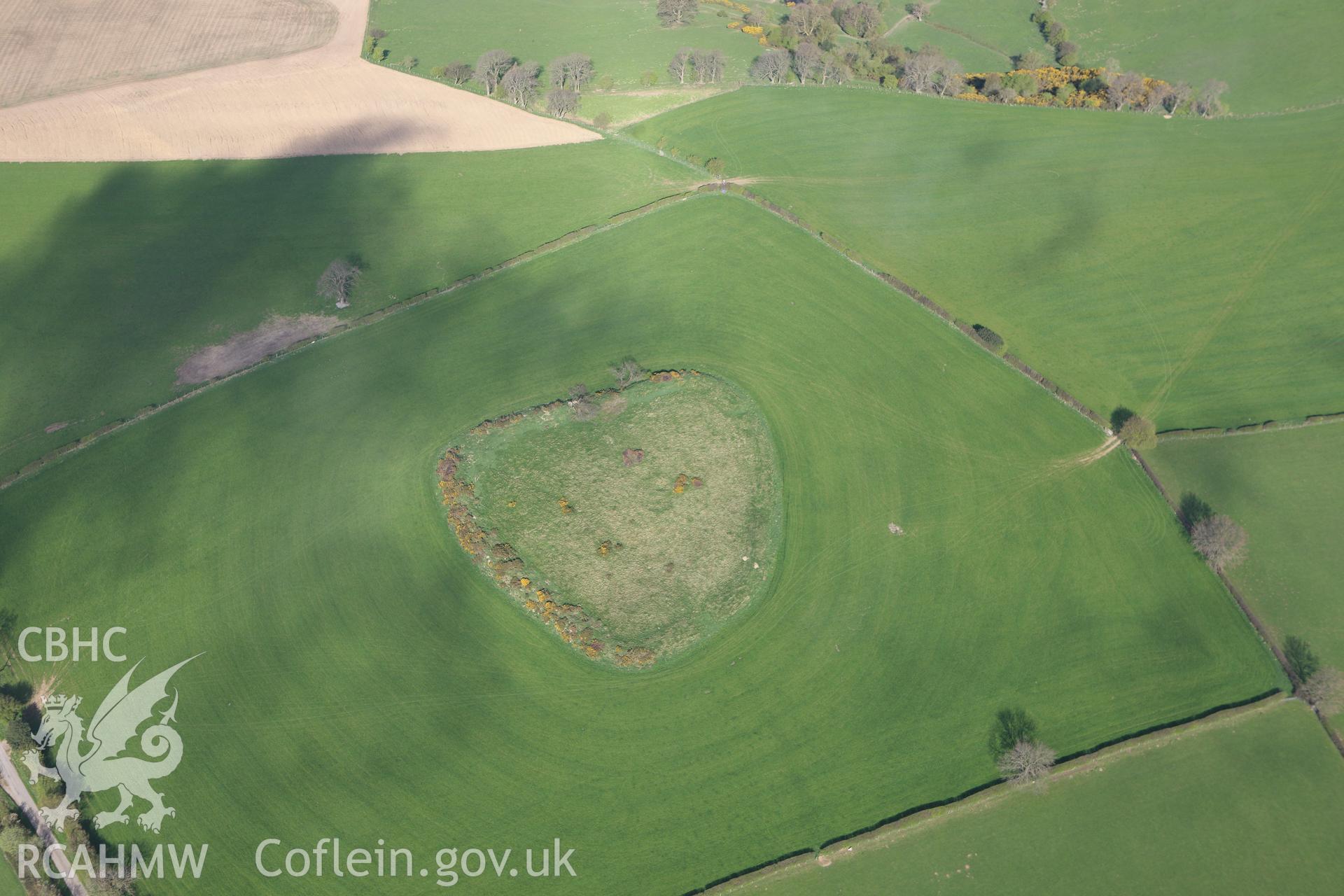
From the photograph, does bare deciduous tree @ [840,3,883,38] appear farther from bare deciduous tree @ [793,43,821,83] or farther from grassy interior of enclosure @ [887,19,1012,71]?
bare deciduous tree @ [793,43,821,83]

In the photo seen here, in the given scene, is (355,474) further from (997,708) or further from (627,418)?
(997,708)

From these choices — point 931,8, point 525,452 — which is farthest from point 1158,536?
point 931,8

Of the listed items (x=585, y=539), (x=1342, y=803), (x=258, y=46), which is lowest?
(x=1342, y=803)

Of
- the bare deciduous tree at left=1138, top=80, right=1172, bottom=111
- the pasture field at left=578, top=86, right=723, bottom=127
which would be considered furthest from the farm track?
the bare deciduous tree at left=1138, top=80, right=1172, bottom=111

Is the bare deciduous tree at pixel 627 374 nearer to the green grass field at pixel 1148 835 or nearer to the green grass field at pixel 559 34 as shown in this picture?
the green grass field at pixel 1148 835

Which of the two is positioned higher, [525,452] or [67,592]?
[67,592]

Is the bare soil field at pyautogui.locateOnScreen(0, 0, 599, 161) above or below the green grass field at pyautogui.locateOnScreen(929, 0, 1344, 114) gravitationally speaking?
above
